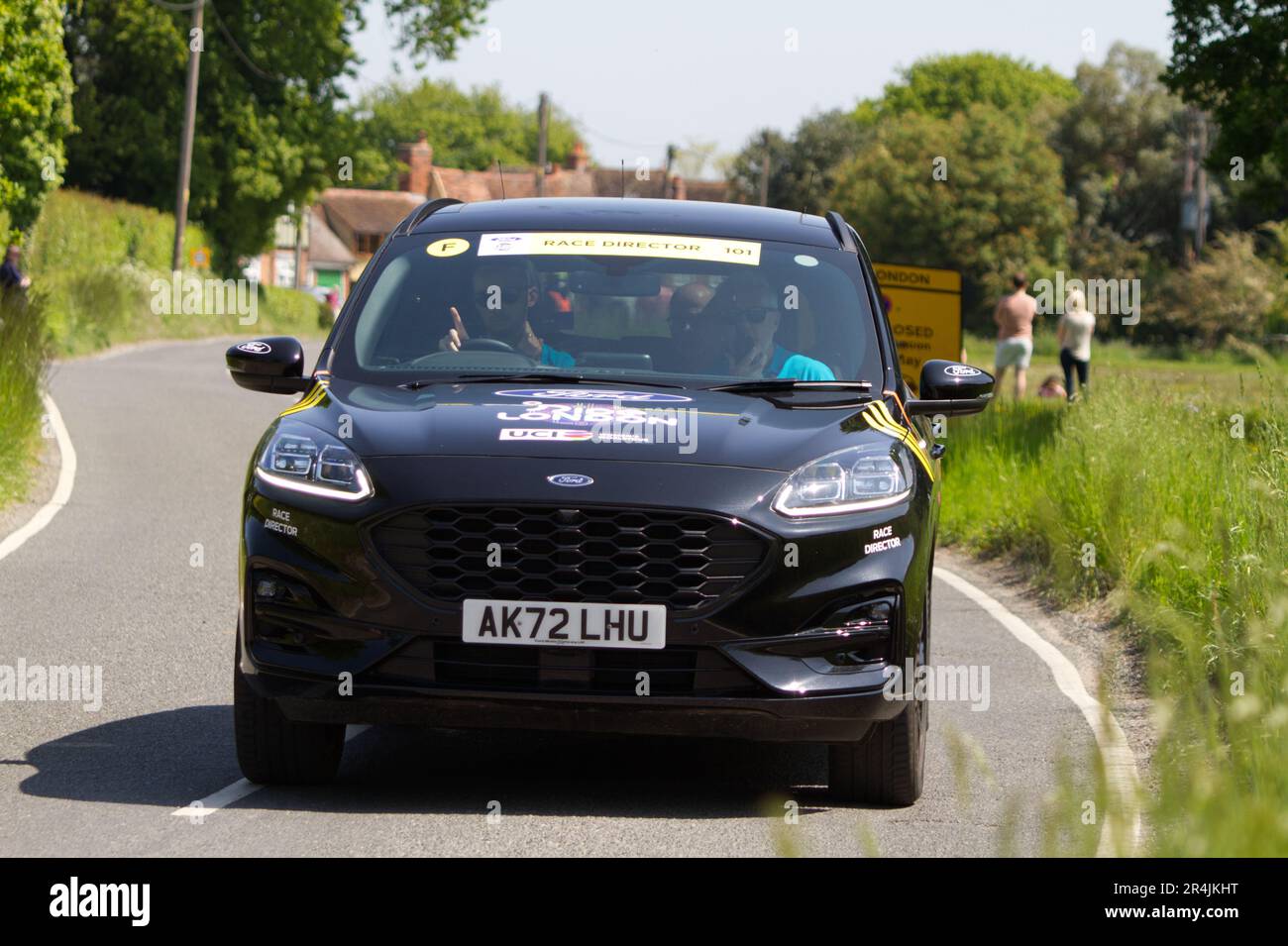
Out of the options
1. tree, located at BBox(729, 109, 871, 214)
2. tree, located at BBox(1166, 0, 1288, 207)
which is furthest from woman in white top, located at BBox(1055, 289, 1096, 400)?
tree, located at BBox(729, 109, 871, 214)

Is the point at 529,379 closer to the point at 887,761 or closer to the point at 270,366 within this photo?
the point at 270,366

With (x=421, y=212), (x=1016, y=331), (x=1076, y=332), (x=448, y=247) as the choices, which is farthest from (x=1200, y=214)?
(x=448, y=247)

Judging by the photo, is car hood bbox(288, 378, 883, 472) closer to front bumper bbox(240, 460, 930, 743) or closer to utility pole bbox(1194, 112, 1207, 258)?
front bumper bbox(240, 460, 930, 743)

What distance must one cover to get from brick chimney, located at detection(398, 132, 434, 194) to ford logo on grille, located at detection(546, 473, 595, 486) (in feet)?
484

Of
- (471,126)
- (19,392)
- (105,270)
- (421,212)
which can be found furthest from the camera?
(471,126)

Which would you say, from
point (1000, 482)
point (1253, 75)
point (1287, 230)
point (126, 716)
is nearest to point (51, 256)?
point (1287, 230)

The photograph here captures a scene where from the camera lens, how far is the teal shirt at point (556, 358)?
23.3 feet

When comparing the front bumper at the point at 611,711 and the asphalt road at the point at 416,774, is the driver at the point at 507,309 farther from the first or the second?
the front bumper at the point at 611,711

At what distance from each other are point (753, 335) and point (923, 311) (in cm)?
1486

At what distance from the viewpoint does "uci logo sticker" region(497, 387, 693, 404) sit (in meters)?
6.56

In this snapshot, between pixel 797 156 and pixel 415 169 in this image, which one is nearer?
pixel 797 156

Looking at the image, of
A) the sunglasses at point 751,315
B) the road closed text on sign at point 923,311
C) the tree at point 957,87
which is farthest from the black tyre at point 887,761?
the tree at point 957,87

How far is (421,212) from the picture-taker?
8148mm

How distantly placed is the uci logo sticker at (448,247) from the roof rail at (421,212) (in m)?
0.22
